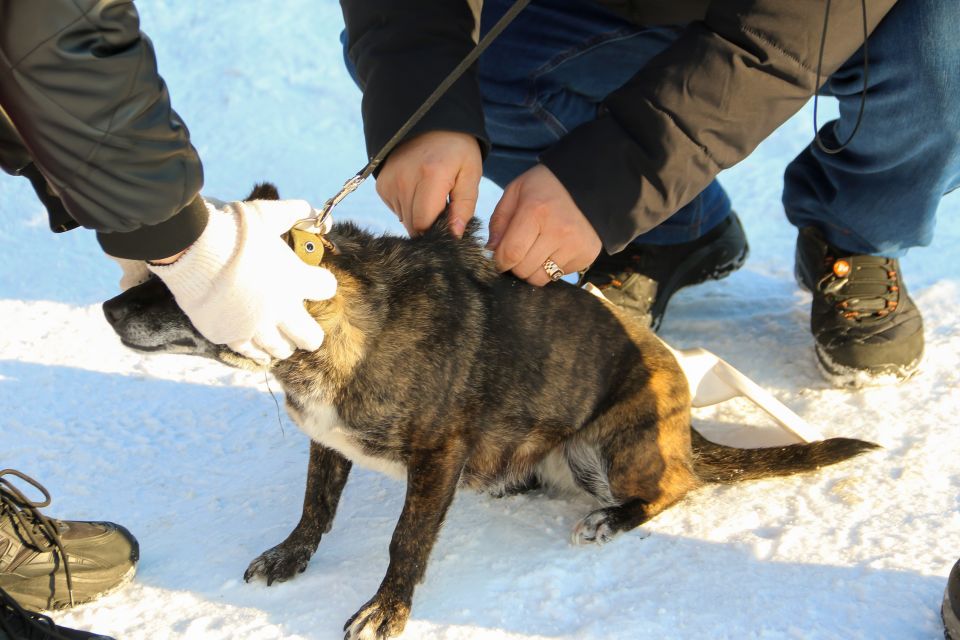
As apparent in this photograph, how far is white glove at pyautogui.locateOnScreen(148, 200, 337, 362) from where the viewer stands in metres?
1.79

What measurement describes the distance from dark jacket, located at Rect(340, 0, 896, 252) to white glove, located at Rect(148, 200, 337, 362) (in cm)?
64

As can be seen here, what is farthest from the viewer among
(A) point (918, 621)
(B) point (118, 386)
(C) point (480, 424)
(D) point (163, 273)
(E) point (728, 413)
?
(B) point (118, 386)

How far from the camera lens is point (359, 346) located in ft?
6.92

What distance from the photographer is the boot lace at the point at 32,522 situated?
81.4 inches

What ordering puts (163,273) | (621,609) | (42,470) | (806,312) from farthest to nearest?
(806,312) → (42,470) → (621,609) → (163,273)

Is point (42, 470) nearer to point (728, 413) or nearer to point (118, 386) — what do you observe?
point (118, 386)

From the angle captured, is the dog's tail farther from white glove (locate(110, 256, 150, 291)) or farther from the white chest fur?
white glove (locate(110, 256, 150, 291))

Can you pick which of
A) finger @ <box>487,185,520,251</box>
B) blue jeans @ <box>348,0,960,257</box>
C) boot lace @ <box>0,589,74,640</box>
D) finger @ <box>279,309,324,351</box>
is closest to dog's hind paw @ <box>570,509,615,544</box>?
finger @ <box>487,185,520,251</box>

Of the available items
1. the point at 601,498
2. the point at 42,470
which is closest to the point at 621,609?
the point at 601,498

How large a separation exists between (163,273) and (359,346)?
1.63 ft

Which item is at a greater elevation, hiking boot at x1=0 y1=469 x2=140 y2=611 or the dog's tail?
the dog's tail

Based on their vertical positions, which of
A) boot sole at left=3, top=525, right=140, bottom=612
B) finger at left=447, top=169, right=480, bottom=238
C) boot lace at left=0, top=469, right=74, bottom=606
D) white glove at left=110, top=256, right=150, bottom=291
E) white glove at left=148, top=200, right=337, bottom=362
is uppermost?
finger at left=447, top=169, right=480, bottom=238

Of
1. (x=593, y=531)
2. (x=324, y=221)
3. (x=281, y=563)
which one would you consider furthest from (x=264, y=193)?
(x=593, y=531)

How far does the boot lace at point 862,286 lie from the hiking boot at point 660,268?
20.2 inches
